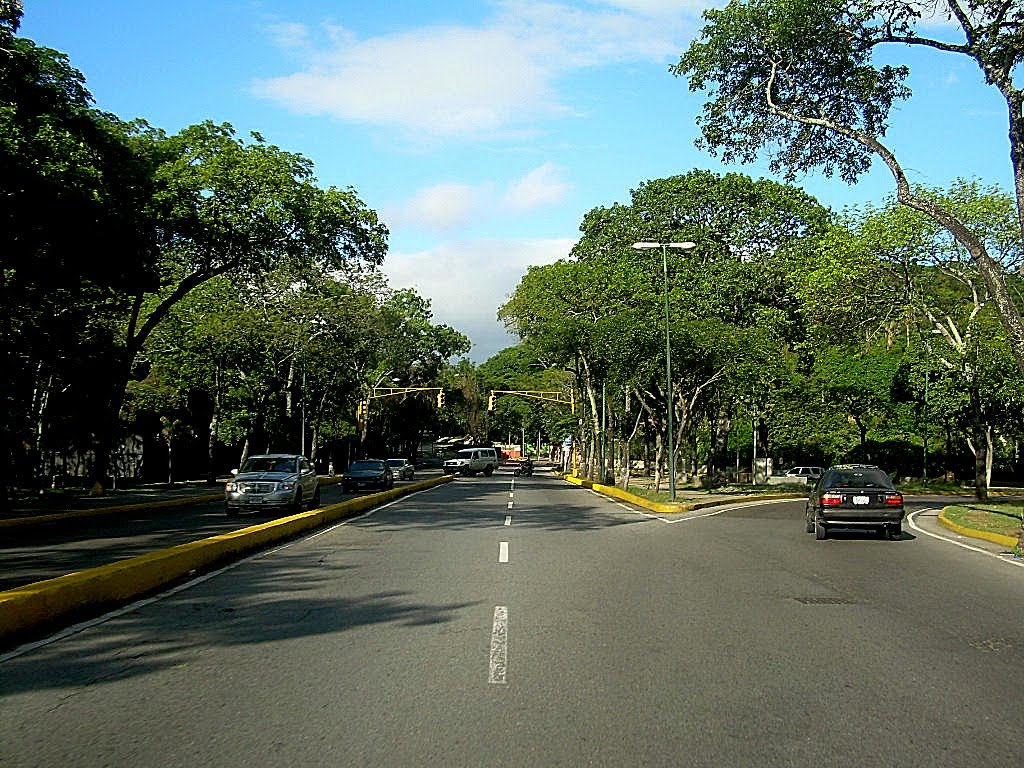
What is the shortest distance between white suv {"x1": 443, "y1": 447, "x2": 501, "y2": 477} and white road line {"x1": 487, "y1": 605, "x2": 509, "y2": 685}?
210 ft

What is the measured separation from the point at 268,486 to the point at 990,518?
19.0 meters

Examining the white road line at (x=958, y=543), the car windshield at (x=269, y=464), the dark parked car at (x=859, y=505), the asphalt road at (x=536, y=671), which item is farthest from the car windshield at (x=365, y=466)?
the asphalt road at (x=536, y=671)

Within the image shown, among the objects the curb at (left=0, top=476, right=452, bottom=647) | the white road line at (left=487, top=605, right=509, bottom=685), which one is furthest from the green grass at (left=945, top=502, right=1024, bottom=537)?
the curb at (left=0, top=476, right=452, bottom=647)

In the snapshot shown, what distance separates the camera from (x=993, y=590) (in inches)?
498

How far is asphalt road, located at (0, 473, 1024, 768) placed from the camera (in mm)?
5812

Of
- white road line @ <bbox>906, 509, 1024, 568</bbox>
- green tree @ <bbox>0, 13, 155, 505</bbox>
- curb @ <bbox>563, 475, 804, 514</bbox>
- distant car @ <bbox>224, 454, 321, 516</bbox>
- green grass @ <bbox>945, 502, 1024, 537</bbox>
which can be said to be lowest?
curb @ <bbox>563, 475, 804, 514</bbox>

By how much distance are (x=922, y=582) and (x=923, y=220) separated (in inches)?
898

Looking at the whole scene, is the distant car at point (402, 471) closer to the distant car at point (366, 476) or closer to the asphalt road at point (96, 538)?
the distant car at point (366, 476)

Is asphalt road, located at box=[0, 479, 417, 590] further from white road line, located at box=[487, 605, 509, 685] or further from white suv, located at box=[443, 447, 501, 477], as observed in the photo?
white suv, located at box=[443, 447, 501, 477]

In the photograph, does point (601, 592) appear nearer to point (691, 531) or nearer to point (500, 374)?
point (691, 531)

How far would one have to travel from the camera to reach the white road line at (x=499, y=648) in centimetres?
755

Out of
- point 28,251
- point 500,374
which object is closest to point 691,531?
point 28,251

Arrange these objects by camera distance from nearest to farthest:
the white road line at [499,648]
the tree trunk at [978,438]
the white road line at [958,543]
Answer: the white road line at [499,648] < the white road line at [958,543] < the tree trunk at [978,438]

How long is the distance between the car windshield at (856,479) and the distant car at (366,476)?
25349mm
